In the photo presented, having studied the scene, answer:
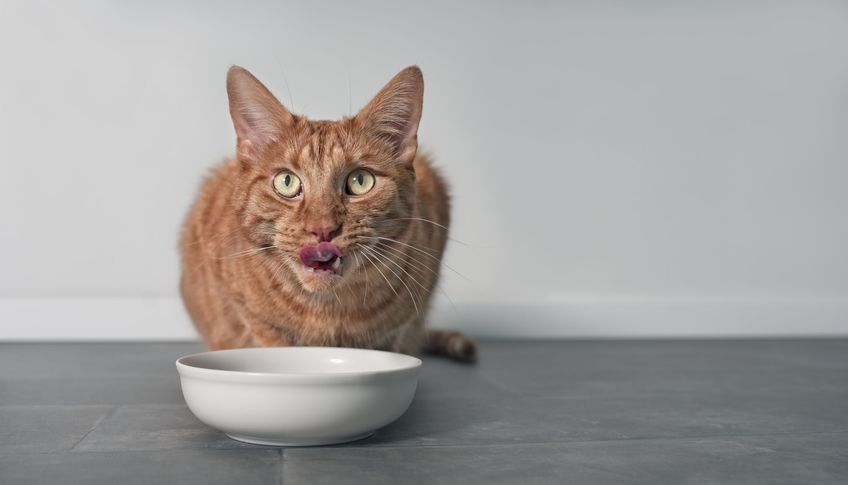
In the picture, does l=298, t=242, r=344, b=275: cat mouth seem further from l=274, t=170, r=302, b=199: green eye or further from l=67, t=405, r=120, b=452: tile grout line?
l=67, t=405, r=120, b=452: tile grout line

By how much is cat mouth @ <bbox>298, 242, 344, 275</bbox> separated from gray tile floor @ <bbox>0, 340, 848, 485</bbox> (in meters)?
0.32

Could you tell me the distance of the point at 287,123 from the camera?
5.34 feet

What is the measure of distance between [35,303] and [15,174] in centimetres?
46

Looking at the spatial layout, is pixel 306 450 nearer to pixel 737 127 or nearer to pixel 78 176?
pixel 78 176

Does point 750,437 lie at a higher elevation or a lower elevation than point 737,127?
lower

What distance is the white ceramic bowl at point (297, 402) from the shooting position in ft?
3.86

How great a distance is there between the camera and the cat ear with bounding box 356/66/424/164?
1.63 metres

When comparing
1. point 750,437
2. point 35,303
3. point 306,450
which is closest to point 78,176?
point 35,303

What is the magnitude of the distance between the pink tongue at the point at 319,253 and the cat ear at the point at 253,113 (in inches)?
12.3

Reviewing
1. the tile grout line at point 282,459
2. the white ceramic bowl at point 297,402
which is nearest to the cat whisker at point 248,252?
the white ceramic bowl at point 297,402

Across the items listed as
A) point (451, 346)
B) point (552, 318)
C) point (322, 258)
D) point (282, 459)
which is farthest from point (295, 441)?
point (552, 318)

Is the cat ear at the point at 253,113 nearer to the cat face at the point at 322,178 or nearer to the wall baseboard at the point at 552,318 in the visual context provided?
the cat face at the point at 322,178

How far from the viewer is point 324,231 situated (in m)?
1.42

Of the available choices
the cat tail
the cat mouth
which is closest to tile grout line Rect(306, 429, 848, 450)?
the cat mouth
